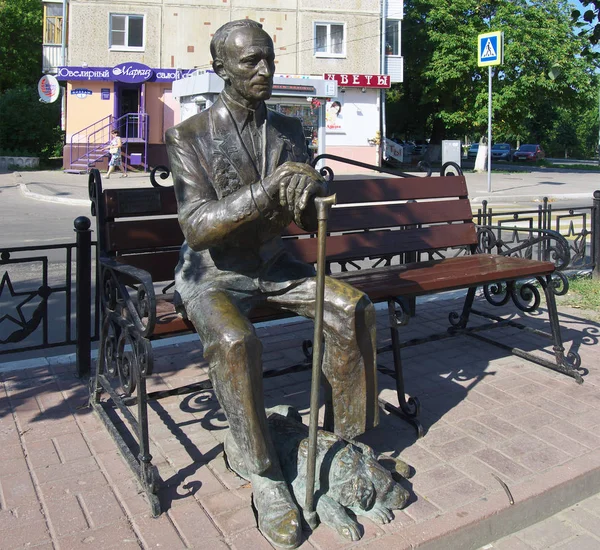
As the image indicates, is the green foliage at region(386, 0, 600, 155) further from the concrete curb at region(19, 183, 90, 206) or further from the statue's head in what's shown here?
the statue's head

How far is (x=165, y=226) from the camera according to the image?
13.4ft

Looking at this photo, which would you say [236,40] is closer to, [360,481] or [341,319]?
[341,319]

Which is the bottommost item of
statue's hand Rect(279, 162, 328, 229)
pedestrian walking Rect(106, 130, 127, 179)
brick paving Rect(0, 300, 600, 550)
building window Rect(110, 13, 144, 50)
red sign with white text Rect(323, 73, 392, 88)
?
brick paving Rect(0, 300, 600, 550)

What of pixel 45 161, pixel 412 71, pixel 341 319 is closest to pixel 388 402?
pixel 341 319

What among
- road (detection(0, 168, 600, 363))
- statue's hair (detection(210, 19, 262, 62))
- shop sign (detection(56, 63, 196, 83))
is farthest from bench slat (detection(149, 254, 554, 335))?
shop sign (detection(56, 63, 196, 83))

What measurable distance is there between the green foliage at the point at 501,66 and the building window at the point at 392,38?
199 centimetres

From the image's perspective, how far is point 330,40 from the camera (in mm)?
29016

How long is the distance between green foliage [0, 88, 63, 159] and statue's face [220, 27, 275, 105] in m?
28.7

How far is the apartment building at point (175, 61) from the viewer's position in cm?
2636

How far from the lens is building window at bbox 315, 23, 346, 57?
28.9 m

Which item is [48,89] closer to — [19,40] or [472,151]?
[19,40]

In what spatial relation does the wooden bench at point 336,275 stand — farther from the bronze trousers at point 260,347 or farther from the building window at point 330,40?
the building window at point 330,40

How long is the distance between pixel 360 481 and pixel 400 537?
27 centimetres

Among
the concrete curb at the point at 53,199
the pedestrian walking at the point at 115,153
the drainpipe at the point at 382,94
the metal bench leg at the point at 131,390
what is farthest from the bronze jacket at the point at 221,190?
the drainpipe at the point at 382,94
